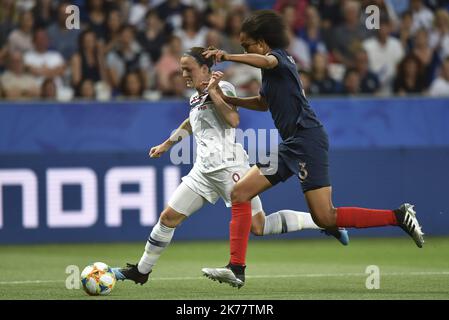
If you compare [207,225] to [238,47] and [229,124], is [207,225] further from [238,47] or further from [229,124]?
[229,124]

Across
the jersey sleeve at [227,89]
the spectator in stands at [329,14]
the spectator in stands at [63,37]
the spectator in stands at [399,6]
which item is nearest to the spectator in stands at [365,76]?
the spectator in stands at [329,14]

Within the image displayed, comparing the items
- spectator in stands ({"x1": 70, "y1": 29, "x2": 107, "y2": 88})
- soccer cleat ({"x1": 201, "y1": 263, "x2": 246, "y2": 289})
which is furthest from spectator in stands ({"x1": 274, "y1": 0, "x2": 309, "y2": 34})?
soccer cleat ({"x1": 201, "y1": 263, "x2": 246, "y2": 289})

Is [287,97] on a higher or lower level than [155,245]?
higher

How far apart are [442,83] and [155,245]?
7.21 meters

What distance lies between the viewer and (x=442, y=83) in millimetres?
14164

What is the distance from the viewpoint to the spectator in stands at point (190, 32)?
14.2 meters

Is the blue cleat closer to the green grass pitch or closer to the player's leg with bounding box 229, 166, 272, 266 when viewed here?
the green grass pitch

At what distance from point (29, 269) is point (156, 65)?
4581 mm

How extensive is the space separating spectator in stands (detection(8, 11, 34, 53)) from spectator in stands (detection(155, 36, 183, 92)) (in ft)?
5.57

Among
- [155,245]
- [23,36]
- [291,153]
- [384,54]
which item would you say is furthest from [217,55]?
[384,54]

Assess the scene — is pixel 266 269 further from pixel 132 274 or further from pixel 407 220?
pixel 407 220

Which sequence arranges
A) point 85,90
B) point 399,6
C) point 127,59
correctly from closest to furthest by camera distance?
point 85,90 < point 127,59 < point 399,6

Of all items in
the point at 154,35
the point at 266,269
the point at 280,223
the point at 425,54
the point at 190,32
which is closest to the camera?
the point at 280,223

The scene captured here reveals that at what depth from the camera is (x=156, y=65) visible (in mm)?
13703
